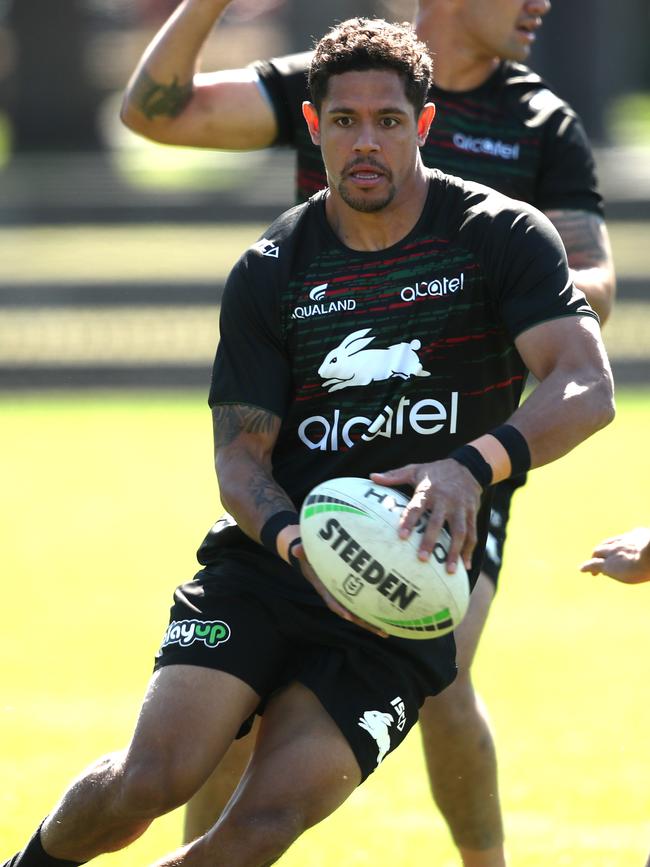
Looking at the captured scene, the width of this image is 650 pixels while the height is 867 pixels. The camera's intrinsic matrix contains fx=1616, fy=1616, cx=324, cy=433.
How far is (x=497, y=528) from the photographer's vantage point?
5492 mm

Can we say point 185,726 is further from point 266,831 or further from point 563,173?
point 563,173

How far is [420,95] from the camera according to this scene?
460cm

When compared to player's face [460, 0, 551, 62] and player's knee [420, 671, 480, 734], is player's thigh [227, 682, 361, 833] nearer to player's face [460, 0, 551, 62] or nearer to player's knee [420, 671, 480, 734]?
player's knee [420, 671, 480, 734]

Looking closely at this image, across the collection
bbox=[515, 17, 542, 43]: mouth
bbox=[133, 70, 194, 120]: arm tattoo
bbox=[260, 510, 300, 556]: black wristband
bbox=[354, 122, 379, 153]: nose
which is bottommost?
bbox=[260, 510, 300, 556]: black wristband

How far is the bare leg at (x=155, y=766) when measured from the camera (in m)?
4.31

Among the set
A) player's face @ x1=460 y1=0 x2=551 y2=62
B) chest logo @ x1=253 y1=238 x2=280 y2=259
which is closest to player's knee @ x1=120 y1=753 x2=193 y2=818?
chest logo @ x1=253 y1=238 x2=280 y2=259

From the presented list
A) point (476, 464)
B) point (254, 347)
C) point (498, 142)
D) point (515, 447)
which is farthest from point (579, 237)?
point (476, 464)

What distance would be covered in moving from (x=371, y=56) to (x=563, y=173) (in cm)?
146

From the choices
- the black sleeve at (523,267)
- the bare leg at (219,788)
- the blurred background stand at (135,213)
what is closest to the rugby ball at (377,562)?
the black sleeve at (523,267)

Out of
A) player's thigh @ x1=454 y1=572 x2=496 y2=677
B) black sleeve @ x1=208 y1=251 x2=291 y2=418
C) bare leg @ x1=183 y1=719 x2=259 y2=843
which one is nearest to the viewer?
black sleeve @ x1=208 y1=251 x2=291 y2=418

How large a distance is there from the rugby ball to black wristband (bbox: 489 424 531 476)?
0.94 ft

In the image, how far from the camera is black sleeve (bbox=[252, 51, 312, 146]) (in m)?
5.85

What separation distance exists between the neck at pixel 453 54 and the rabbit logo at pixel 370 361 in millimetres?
1599

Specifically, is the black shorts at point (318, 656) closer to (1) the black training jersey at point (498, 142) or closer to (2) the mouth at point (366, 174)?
(2) the mouth at point (366, 174)
